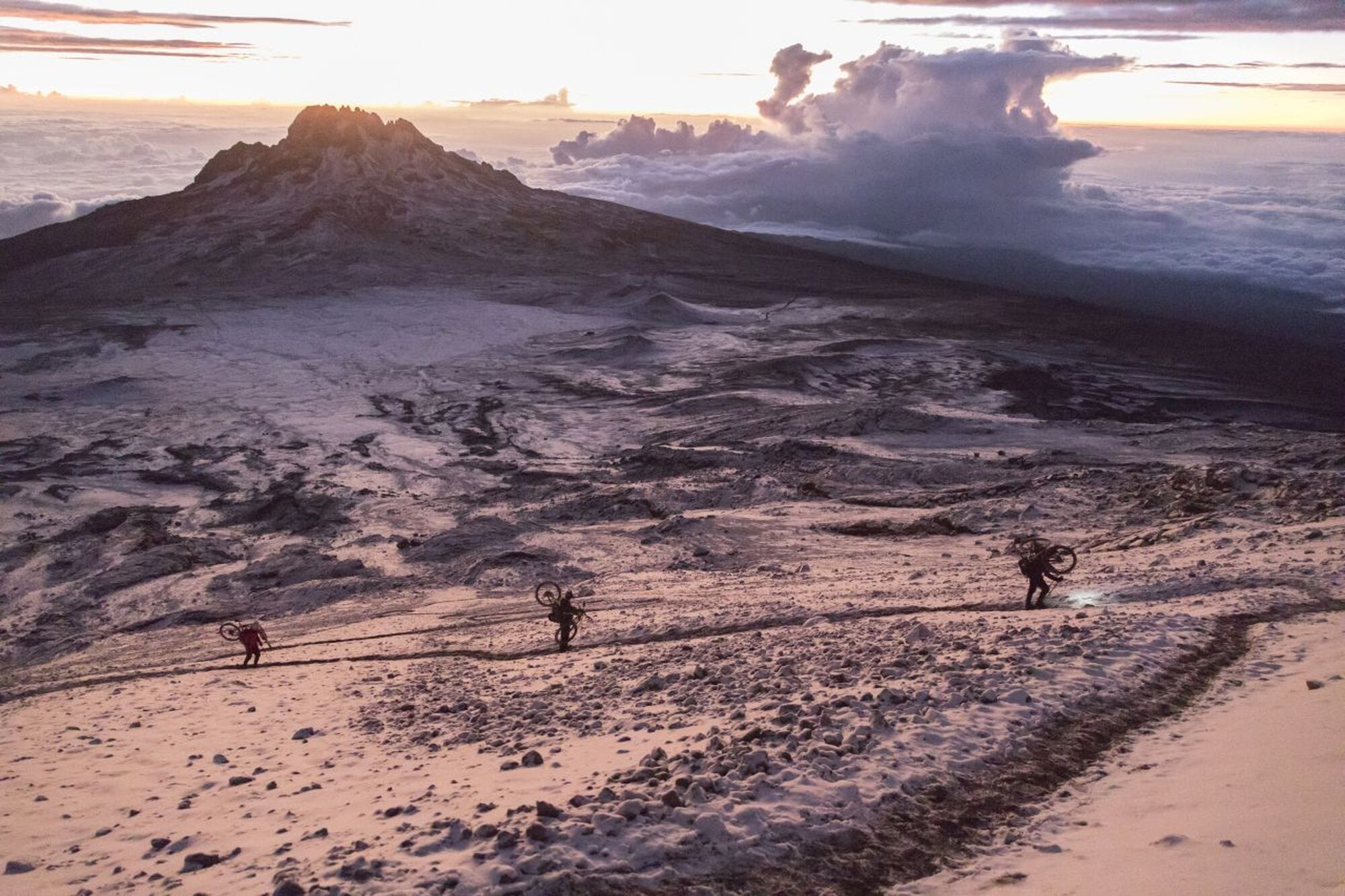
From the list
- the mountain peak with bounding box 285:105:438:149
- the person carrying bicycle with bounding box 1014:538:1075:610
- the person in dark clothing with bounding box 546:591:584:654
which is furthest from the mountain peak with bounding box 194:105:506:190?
the person carrying bicycle with bounding box 1014:538:1075:610

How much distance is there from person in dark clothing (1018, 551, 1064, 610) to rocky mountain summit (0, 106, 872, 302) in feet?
210

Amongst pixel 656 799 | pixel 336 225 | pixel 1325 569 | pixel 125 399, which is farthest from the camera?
pixel 336 225

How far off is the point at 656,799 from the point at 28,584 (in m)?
23.7

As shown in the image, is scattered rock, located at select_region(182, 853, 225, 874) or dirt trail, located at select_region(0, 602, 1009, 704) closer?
scattered rock, located at select_region(182, 853, 225, 874)

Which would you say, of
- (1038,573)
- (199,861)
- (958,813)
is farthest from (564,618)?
(958,813)

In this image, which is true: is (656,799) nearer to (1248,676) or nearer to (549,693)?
(549,693)

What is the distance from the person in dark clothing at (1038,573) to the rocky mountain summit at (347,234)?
63.9 metres

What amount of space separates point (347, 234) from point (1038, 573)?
74.7 metres

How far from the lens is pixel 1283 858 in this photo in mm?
5891

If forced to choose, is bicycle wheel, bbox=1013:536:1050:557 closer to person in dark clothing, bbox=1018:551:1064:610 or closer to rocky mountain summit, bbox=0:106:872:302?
person in dark clothing, bbox=1018:551:1064:610

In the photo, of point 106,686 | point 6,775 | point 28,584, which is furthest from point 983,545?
point 28,584

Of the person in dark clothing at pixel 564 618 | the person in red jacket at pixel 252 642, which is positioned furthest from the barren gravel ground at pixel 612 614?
the person in dark clothing at pixel 564 618

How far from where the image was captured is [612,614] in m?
16.8

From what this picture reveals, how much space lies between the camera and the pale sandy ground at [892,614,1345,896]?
582 centimetres
